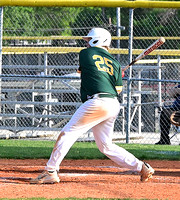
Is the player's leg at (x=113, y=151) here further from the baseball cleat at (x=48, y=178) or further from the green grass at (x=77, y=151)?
the green grass at (x=77, y=151)

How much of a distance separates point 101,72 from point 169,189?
1552 mm

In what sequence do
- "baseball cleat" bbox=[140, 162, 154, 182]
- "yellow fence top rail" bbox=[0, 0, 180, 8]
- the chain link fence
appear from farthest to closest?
the chain link fence
"yellow fence top rail" bbox=[0, 0, 180, 8]
"baseball cleat" bbox=[140, 162, 154, 182]

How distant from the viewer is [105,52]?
6.66m

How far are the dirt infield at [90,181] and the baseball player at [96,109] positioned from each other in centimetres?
26

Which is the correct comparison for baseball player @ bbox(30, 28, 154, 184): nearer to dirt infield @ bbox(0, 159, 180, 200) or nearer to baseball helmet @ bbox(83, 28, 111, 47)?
baseball helmet @ bbox(83, 28, 111, 47)

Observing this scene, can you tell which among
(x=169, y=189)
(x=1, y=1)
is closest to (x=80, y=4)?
(x=1, y=1)

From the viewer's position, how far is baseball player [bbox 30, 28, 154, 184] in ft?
21.2

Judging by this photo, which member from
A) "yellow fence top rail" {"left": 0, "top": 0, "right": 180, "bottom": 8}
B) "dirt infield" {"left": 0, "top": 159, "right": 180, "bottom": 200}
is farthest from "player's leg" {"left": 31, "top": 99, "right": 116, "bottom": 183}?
"yellow fence top rail" {"left": 0, "top": 0, "right": 180, "bottom": 8}

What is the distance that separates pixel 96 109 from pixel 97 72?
43cm

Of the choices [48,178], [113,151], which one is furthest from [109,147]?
[48,178]

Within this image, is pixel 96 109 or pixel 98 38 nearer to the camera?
pixel 96 109

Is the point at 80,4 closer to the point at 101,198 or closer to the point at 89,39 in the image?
the point at 89,39

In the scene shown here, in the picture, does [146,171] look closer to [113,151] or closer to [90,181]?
[113,151]

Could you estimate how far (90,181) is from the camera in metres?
6.75
